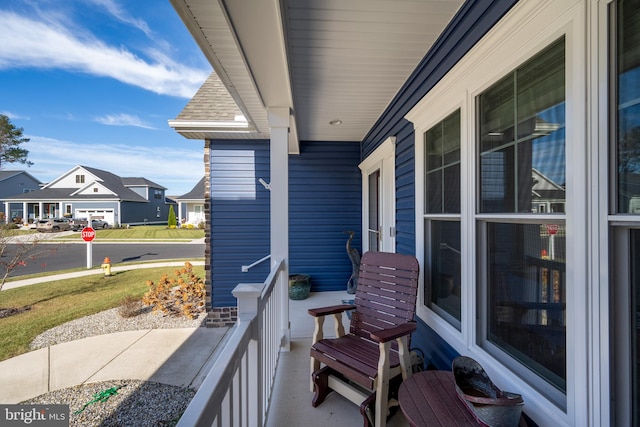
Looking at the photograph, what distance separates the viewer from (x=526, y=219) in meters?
1.27

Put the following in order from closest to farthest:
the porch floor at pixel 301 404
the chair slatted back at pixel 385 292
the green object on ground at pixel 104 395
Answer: the porch floor at pixel 301 404
the chair slatted back at pixel 385 292
the green object on ground at pixel 104 395

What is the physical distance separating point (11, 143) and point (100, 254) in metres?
6.91

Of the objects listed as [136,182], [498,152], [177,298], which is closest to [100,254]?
[177,298]

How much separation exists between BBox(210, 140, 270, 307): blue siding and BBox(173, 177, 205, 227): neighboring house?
20250 millimetres

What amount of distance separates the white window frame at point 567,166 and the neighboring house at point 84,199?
89.7 ft

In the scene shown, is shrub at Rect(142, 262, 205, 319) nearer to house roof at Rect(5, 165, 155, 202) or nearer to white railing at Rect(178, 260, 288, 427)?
white railing at Rect(178, 260, 288, 427)

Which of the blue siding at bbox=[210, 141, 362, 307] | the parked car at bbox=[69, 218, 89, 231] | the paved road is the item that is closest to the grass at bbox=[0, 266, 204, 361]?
the paved road

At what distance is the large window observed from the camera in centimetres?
111

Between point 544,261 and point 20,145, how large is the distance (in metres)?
20.4

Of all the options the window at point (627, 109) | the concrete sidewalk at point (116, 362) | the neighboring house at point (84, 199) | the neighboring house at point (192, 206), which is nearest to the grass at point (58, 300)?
Answer: the concrete sidewalk at point (116, 362)

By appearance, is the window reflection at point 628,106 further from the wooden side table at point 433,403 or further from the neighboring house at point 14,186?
the neighboring house at point 14,186

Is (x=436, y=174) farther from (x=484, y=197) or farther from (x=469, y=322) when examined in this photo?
(x=469, y=322)

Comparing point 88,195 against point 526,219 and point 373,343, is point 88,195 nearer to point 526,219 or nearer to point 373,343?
point 373,343

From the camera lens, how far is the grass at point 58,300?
4.57 metres
